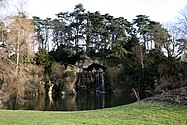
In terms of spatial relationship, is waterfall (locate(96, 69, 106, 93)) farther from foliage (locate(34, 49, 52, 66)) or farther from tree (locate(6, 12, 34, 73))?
tree (locate(6, 12, 34, 73))

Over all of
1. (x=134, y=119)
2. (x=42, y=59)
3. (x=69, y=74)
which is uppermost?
(x=42, y=59)

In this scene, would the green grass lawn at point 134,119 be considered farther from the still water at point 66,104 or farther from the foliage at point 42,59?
the foliage at point 42,59

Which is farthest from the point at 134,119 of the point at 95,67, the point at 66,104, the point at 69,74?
the point at 95,67

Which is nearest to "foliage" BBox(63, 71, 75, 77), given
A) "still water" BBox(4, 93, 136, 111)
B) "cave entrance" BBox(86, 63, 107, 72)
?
"cave entrance" BBox(86, 63, 107, 72)

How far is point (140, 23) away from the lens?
39.8 m

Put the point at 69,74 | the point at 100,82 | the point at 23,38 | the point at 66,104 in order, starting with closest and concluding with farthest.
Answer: the point at 23,38 < the point at 66,104 < the point at 69,74 < the point at 100,82

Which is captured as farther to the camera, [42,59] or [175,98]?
[42,59]

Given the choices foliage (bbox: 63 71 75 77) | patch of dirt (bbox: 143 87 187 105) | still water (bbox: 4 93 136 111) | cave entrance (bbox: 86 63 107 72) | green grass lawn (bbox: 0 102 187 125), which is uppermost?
cave entrance (bbox: 86 63 107 72)

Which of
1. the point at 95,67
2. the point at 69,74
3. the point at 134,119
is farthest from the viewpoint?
the point at 95,67

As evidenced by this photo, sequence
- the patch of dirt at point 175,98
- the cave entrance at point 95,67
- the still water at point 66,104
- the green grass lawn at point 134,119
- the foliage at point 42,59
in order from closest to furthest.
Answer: the green grass lawn at point 134,119, the patch of dirt at point 175,98, the still water at point 66,104, the foliage at point 42,59, the cave entrance at point 95,67

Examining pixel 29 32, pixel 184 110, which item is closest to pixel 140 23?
pixel 29 32

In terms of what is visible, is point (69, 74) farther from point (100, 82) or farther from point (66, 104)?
point (66, 104)

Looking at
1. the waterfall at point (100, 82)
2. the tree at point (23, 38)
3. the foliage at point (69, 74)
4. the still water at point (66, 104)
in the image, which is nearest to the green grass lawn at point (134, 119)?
the still water at point (66, 104)

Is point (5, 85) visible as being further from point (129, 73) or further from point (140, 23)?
point (140, 23)
